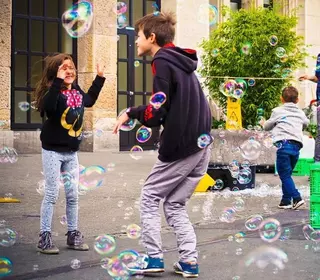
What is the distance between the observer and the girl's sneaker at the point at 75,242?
567 centimetres

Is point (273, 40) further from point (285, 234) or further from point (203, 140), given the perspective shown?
point (203, 140)

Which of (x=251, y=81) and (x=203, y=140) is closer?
(x=203, y=140)

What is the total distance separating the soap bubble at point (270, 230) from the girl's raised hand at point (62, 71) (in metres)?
2.06

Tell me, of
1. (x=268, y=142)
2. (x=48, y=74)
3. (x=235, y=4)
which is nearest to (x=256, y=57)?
(x=268, y=142)

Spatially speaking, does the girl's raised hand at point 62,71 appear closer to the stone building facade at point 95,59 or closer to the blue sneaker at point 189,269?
the blue sneaker at point 189,269

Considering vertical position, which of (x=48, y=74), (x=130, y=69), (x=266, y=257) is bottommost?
(x=266, y=257)

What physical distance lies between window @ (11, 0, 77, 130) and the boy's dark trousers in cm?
883

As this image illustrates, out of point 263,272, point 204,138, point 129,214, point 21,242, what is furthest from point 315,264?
point 129,214

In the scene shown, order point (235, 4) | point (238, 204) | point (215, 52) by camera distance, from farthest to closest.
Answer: point (235, 4)
point (215, 52)
point (238, 204)

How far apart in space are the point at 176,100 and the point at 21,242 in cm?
197

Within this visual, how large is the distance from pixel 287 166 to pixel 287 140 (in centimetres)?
29

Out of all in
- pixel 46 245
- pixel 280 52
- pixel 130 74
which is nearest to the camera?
pixel 46 245

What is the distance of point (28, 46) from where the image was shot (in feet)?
54.8

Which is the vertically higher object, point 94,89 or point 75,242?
point 94,89
